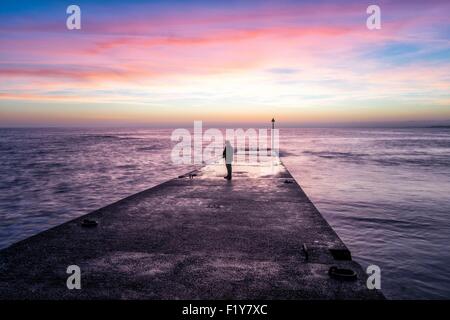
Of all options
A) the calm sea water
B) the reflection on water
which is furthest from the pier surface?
the calm sea water

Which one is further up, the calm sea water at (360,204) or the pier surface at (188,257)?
the pier surface at (188,257)

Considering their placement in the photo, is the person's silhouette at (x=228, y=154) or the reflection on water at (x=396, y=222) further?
the person's silhouette at (x=228, y=154)

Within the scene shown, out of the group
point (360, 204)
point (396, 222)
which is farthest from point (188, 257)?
point (360, 204)

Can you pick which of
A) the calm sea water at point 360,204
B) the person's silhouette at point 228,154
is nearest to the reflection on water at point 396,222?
the calm sea water at point 360,204

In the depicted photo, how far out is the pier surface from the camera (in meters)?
4.77

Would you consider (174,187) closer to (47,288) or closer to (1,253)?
(1,253)

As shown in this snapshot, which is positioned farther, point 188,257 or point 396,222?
point 396,222

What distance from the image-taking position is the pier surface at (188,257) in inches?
188

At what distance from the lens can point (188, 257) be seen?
6027 millimetres

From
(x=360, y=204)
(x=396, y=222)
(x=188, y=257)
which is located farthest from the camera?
(x=360, y=204)

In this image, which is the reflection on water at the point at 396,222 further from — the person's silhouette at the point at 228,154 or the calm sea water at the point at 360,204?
the person's silhouette at the point at 228,154

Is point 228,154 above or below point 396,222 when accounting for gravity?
above

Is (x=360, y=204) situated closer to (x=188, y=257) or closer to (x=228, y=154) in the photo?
(x=228, y=154)
